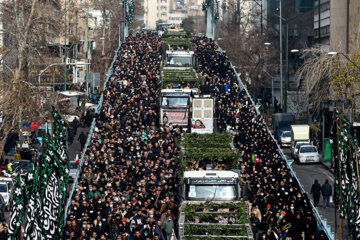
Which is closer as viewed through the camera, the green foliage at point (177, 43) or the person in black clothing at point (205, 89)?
the person in black clothing at point (205, 89)

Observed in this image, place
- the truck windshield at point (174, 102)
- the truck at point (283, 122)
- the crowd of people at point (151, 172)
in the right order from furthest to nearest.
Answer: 1. the truck at point (283, 122)
2. the truck windshield at point (174, 102)
3. the crowd of people at point (151, 172)

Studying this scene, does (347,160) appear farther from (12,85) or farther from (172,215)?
(12,85)

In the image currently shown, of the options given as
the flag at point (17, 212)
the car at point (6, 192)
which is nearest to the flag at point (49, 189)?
the flag at point (17, 212)

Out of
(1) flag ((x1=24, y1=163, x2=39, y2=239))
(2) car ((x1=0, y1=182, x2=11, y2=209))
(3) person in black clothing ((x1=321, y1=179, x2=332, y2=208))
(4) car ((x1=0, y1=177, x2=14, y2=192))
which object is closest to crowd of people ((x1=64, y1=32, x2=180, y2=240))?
(4) car ((x1=0, y1=177, x2=14, y2=192))

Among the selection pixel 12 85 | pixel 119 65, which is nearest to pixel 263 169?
pixel 12 85

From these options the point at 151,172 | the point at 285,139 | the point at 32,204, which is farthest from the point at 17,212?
the point at 285,139

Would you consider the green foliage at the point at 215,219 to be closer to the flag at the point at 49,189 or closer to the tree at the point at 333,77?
the flag at the point at 49,189
